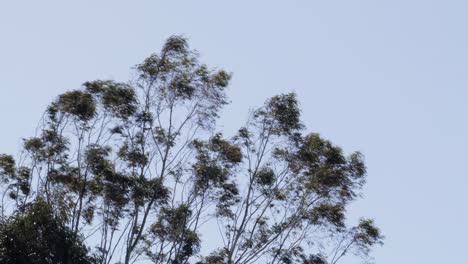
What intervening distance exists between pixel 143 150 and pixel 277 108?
5.17 meters

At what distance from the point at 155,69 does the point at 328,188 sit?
7.63m

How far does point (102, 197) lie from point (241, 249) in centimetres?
525

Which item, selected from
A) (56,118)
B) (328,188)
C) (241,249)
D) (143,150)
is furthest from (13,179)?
(328,188)

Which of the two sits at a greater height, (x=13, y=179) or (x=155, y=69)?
(x=155, y=69)

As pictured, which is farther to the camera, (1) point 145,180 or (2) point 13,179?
(2) point 13,179

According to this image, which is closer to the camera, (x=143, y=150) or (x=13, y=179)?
Result: (x=143, y=150)

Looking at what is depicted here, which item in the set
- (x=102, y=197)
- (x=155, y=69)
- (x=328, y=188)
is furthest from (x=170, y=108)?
(x=328, y=188)

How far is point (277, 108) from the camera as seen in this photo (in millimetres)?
37000

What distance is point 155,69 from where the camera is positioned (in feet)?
119

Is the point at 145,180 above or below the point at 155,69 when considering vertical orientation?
below

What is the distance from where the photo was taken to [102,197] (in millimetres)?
35719

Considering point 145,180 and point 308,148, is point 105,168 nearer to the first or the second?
point 145,180

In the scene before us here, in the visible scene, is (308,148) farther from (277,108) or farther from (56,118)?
(56,118)

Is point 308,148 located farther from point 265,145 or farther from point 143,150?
point 143,150
